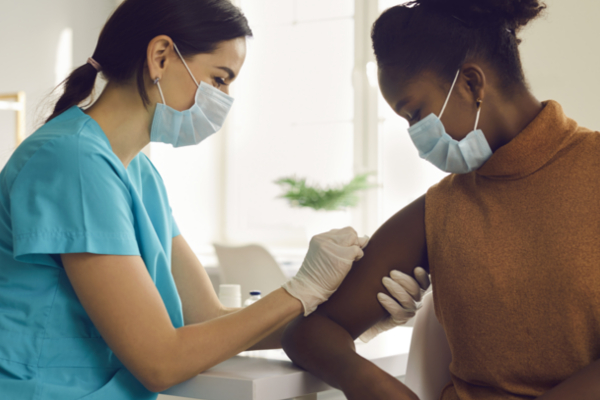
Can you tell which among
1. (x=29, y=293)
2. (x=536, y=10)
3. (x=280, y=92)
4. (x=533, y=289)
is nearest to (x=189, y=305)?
(x=29, y=293)

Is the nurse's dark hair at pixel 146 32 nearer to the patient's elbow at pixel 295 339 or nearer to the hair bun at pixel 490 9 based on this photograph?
the hair bun at pixel 490 9

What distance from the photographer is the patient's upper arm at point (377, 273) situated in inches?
41.0

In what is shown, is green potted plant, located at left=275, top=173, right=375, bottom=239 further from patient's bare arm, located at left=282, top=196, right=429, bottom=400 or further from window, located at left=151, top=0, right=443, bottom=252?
patient's bare arm, located at left=282, top=196, right=429, bottom=400

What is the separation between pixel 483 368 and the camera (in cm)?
89

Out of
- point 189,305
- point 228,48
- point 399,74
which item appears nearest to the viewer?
point 399,74

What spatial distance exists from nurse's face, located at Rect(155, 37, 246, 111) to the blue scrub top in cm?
20

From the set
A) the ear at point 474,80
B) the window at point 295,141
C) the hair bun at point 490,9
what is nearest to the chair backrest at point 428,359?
the ear at point 474,80

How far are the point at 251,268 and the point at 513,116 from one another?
194 centimetres

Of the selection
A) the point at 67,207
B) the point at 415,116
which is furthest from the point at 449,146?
the point at 67,207

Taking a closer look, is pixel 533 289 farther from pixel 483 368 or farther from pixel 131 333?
pixel 131 333

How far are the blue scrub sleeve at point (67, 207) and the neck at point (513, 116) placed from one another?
25.7 inches

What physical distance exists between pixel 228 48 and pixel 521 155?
0.60 meters

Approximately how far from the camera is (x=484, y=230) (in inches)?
36.6

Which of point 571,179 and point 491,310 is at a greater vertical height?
point 571,179
